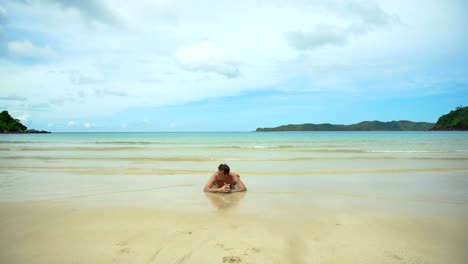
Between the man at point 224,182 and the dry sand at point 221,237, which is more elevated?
the man at point 224,182

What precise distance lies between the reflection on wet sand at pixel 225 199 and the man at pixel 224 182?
26 centimetres

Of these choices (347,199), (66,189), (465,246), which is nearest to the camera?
(465,246)

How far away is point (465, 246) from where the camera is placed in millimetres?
4105

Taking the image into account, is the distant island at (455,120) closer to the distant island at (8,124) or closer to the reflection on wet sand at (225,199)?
the reflection on wet sand at (225,199)

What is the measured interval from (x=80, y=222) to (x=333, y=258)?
13.9ft

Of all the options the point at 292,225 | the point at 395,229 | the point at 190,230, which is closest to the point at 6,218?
the point at 190,230

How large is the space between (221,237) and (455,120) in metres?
147

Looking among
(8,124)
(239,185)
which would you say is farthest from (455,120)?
(8,124)

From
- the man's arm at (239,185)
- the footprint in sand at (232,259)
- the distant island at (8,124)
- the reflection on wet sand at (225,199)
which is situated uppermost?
the distant island at (8,124)

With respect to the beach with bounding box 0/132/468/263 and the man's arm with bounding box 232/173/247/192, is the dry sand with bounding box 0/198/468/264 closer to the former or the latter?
the beach with bounding box 0/132/468/263

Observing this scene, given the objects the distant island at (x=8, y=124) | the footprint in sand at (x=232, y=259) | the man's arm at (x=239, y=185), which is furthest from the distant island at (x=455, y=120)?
the distant island at (x=8, y=124)

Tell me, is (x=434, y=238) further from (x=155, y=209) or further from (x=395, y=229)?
(x=155, y=209)

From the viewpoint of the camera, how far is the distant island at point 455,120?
115481 millimetres

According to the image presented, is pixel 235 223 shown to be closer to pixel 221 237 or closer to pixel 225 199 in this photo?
pixel 221 237
